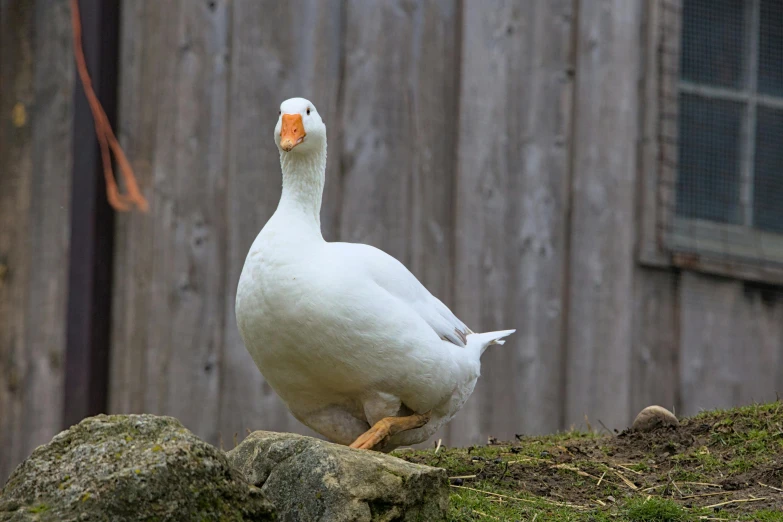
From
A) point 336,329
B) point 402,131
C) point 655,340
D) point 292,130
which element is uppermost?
point 402,131

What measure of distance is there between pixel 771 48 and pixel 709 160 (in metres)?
1.03

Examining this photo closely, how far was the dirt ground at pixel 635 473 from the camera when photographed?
444 centimetres

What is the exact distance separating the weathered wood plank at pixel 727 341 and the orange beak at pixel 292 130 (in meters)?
4.11

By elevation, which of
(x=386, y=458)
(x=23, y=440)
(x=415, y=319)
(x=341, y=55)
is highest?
(x=341, y=55)

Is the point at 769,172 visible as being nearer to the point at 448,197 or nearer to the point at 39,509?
the point at 448,197

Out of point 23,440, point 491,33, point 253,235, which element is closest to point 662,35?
point 491,33

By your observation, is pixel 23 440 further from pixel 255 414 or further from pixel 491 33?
pixel 491 33

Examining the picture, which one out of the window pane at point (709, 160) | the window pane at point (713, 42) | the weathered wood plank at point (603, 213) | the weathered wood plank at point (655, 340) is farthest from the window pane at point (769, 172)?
the weathered wood plank at point (603, 213)

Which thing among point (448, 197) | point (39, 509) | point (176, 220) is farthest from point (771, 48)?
point (39, 509)

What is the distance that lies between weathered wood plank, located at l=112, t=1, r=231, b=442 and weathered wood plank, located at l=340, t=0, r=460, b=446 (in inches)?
32.3

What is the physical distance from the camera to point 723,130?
841 centimetres

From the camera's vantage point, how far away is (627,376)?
26.3 ft

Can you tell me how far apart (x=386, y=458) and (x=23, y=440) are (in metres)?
4.10

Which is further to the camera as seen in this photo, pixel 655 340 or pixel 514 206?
pixel 655 340
